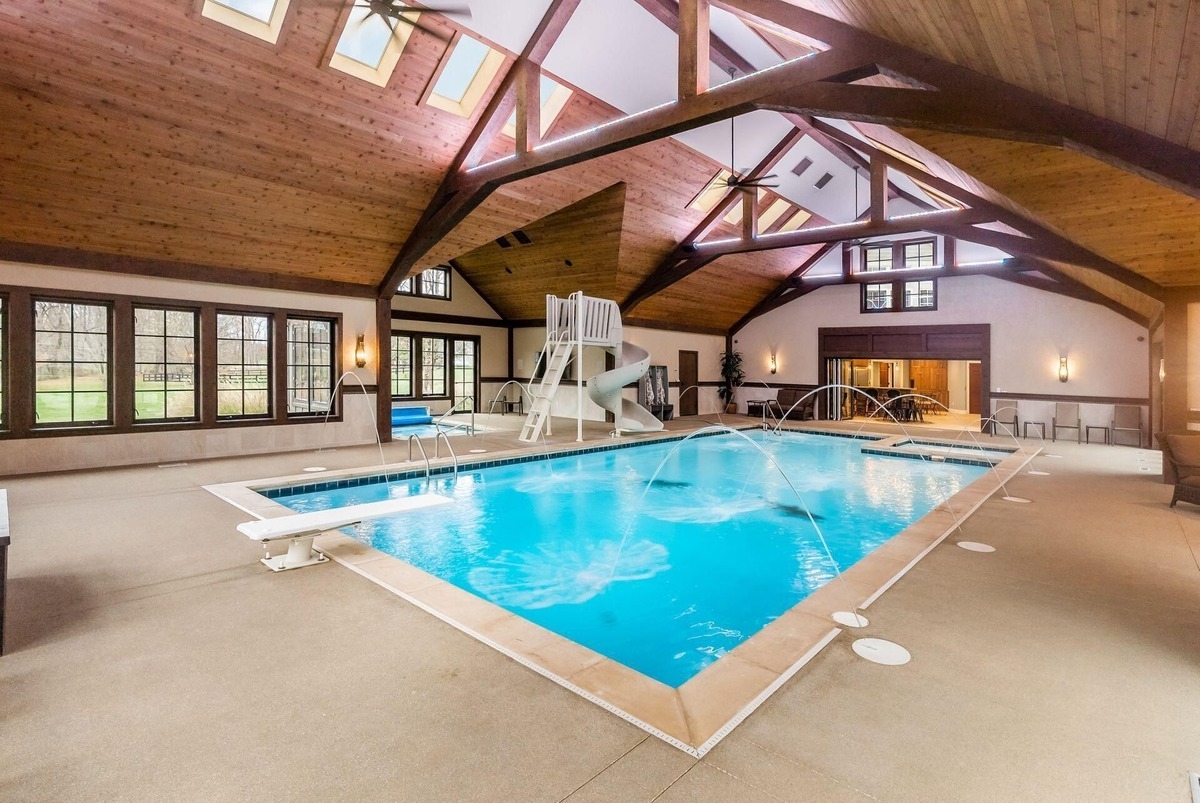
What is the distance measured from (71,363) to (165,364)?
0.95 metres

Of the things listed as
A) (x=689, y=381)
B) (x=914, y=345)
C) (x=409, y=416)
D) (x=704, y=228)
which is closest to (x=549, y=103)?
(x=704, y=228)

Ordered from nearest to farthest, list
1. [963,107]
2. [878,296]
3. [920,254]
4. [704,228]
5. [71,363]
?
1. [963,107]
2. [71,363]
3. [704,228]
4. [920,254]
5. [878,296]

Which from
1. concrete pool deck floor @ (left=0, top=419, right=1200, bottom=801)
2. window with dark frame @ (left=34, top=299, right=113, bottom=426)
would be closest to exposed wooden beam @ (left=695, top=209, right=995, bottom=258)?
concrete pool deck floor @ (left=0, top=419, right=1200, bottom=801)

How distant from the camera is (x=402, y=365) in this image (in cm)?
1406

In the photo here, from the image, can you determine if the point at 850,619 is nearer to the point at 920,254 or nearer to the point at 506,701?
the point at 506,701

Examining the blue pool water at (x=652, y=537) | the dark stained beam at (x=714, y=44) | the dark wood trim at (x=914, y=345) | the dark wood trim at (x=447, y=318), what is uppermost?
the dark stained beam at (x=714, y=44)

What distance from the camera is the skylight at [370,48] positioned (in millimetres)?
5973

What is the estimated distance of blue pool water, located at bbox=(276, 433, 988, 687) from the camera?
3.70 metres

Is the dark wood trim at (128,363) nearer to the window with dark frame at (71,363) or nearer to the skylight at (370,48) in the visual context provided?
the window with dark frame at (71,363)

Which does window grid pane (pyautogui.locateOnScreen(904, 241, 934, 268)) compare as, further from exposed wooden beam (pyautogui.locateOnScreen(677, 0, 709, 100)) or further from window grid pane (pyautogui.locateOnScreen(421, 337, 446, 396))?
window grid pane (pyautogui.locateOnScreen(421, 337, 446, 396))

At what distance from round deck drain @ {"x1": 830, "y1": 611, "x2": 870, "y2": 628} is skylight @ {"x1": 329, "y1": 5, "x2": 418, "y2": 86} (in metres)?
6.61

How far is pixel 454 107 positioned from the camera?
7.26m

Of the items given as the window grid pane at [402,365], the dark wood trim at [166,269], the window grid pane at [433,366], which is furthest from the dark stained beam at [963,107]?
the window grid pane at [433,366]

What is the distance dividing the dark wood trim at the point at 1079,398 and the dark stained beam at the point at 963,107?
10020 mm
